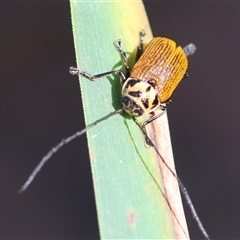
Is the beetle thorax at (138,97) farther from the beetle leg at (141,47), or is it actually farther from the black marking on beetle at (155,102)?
the beetle leg at (141,47)

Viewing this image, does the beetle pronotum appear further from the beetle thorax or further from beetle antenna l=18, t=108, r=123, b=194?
beetle antenna l=18, t=108, r=123, b=194

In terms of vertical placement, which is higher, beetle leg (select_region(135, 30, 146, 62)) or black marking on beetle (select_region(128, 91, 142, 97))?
beetle leg (select_region(135, 30, 146, 62))

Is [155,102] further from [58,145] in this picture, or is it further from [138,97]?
[58,145]

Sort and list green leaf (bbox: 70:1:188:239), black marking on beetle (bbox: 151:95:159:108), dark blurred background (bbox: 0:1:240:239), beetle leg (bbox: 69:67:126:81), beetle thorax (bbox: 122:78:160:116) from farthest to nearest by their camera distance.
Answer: dark blurred background (bbox: 0:1:240:239), black marking on beetle (bbox: 151:95:159:108), beetle thorax (bbox: 122:78:160:116), beetle leg (bbox: 69:67:126:81), green leaf (bbox: 70:1:188:239)

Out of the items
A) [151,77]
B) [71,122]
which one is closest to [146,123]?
[151,77]

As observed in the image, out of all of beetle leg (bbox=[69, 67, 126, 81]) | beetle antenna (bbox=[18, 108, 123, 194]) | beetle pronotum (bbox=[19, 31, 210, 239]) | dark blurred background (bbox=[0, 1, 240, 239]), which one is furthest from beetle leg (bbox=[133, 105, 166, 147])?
dark blurred background (bbox=[0, 1, 240, 239])

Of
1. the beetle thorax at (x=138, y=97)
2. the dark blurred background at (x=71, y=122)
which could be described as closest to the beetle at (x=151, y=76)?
the beetle thorax at (x=138, y=97)
